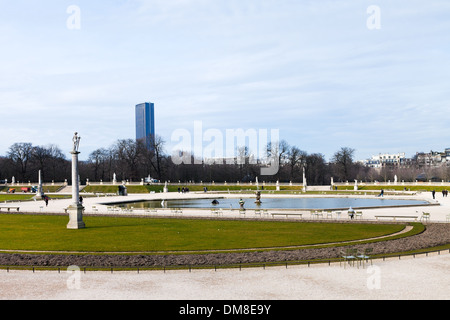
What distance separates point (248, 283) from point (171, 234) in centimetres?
1302

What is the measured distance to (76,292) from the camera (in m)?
14.2

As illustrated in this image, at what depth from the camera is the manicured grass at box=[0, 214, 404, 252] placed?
23.2 meters

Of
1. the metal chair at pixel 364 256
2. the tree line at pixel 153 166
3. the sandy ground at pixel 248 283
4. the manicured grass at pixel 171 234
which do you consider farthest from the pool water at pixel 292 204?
the tree line at pixel 153 166

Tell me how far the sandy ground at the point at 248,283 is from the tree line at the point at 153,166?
9680cm

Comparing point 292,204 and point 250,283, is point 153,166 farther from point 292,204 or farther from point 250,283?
point 250,283

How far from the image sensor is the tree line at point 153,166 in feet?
377

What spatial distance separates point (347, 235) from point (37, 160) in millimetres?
115034

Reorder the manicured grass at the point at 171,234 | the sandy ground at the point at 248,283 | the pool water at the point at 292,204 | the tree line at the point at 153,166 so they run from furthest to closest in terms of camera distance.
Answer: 1. the tree line at the point at 153,166
2. the pool water at the point at 292,204
3. the manicured grass at the point at 171,234
4. the sandy ground at the point at 248,283

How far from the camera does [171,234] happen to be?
27578 mm

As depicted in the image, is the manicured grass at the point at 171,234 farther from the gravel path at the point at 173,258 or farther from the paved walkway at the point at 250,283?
the paved walkway at the point at 250,283

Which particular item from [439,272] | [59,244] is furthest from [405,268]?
[59,244]

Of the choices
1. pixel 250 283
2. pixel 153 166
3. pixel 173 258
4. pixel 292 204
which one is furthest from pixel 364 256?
pixel 153 166

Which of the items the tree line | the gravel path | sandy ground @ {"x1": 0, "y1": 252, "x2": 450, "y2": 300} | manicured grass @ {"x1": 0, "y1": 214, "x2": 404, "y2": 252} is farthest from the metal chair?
the tree line
